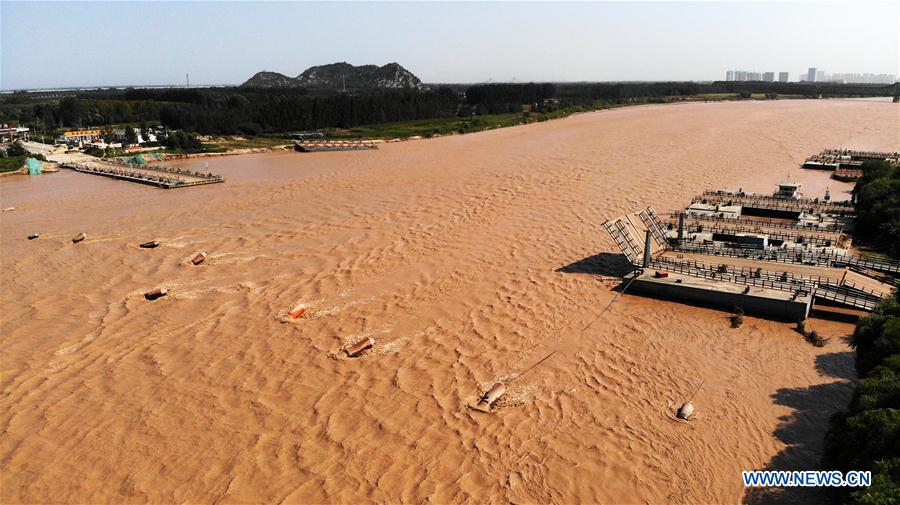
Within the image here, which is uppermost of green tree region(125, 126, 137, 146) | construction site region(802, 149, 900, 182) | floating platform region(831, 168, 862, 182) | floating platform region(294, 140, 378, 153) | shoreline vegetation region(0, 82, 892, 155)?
shoreline vegetation region(0, 82, 892, 155)

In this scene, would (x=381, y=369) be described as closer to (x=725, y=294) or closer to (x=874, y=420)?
(x=874, y=420)

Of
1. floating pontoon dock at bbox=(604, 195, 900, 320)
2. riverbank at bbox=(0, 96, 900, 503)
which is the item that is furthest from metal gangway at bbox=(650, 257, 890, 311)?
riverbank at bbox=(0, 96, 900, 503)

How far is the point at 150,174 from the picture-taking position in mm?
58156

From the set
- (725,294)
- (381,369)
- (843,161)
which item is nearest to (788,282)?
(725,294)

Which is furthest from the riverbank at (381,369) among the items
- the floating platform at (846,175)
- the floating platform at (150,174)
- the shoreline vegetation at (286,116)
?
the shoreline vegetation at (286,116)

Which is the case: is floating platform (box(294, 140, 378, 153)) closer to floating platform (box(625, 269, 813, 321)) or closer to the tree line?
the tree line

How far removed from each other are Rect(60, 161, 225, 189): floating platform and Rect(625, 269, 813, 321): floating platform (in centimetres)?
4396

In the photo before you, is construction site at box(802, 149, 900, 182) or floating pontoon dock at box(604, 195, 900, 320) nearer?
floating pontoon dock at box(604, 195, 900, 320)

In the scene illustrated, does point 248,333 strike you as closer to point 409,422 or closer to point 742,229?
point 409,422

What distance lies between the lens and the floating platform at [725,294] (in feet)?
69.5

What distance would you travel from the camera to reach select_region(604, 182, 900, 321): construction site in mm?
21781

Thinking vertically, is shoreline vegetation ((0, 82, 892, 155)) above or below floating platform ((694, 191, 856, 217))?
above

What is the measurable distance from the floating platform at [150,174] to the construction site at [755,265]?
4209 centimetres

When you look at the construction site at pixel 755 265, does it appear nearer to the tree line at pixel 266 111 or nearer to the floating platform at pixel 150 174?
the floating platform at pixel 150 174
